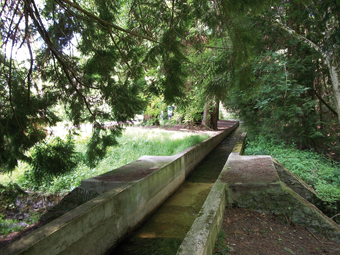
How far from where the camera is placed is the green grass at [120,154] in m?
8.59

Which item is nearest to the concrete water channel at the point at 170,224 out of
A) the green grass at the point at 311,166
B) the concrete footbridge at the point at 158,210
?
the concrete footbridge at the point at 158,210

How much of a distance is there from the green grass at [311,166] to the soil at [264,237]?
223 cm

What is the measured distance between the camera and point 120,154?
11.5 m

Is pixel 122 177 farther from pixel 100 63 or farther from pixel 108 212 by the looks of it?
pixel 100 63

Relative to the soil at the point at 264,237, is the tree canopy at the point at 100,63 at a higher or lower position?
higher

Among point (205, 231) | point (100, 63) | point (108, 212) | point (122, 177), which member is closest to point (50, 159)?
point (122, 177)

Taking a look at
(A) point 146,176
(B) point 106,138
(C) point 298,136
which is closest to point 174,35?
(B) point 106,138

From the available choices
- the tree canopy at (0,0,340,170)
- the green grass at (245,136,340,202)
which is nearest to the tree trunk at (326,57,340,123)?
the tree canopy at (0,0,340,170)

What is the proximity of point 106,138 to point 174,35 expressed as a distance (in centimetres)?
263

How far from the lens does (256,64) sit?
8.10 meters

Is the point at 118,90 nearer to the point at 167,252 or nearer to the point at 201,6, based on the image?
the point at 201,6

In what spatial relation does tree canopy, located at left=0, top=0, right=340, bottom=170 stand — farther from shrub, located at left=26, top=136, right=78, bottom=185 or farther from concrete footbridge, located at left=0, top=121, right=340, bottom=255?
concrete footbridge, located at left=0, top=121, right=340, bottom=255

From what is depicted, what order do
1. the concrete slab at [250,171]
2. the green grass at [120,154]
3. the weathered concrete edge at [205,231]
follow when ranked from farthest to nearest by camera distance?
the green grass at [120,154] < the concrete slab at [250,171] < the weathered concrete edge at [205,231]

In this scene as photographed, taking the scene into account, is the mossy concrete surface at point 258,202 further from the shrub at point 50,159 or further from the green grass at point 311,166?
the shrub at point 50,159
